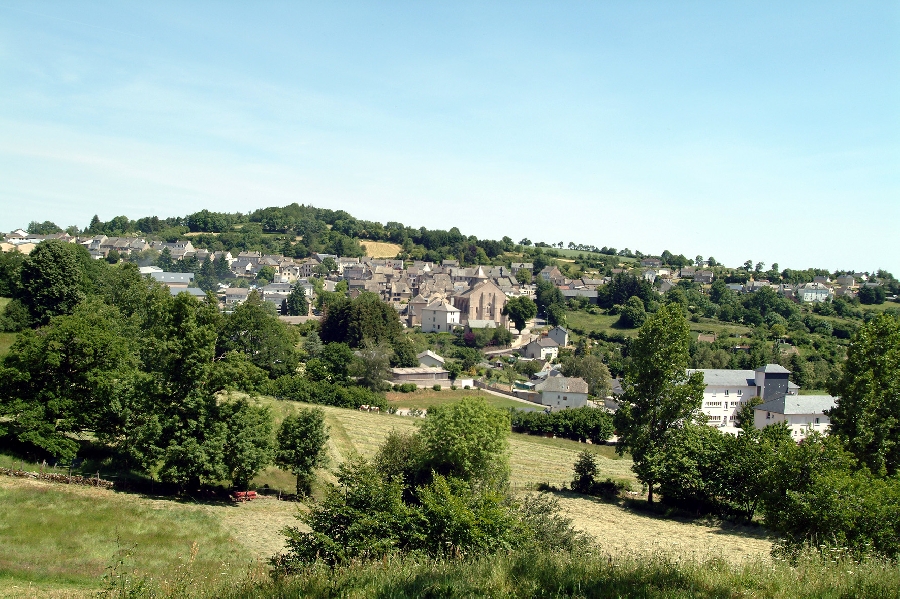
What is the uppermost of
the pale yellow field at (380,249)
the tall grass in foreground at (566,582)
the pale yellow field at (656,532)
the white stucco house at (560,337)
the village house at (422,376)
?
the pale yellow field at (380,249)

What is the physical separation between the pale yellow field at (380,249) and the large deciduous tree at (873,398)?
113 metres

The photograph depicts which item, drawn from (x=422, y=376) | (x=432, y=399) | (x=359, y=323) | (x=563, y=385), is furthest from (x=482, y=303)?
(x=432, y=399)

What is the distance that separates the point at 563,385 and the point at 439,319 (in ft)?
96.7

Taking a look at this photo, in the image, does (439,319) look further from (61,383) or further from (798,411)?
(61,383)

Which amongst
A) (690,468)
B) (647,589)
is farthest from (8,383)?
(690,468)

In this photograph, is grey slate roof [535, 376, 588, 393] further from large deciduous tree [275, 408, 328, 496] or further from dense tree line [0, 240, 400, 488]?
dense tree line [0, 240, 400, 488]

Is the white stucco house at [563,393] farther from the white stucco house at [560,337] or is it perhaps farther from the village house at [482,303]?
the village house at [482,303]

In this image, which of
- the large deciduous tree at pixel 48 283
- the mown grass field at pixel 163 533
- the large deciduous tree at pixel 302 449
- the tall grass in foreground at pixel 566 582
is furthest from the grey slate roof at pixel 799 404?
the large deciduous tree at pixel 48 283

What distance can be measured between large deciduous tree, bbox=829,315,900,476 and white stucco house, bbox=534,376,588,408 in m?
29.7

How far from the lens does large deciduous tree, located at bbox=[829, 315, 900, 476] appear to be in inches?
798

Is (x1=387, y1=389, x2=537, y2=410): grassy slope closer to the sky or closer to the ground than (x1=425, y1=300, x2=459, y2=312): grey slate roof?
closer to the ground

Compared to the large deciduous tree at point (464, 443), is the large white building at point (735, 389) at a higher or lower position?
lower

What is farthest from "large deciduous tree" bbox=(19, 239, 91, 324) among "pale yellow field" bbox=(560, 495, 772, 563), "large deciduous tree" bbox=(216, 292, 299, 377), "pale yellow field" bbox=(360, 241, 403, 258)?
"pale yellow field" bbox=(360, 241, 403, 258)

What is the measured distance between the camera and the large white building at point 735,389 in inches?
2060
